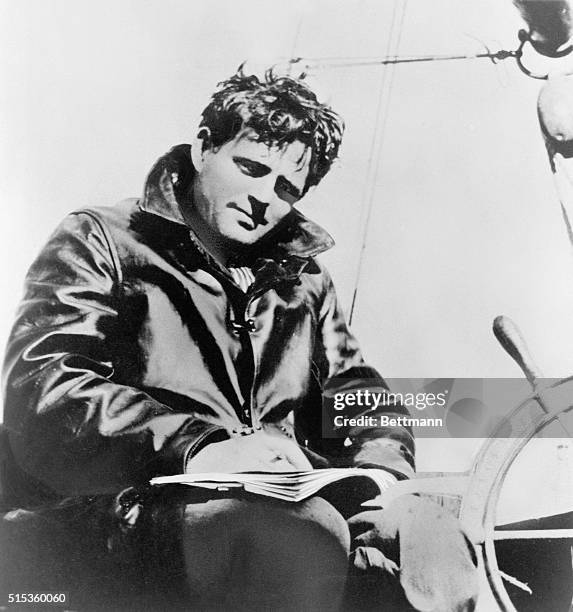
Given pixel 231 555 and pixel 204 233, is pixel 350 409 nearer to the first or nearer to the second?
pixel 231 555

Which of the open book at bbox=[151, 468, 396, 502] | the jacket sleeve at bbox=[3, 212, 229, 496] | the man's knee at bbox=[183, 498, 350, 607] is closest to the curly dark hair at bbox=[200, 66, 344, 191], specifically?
the jacket sleeve at bbox=[3, 212, 229, 496]

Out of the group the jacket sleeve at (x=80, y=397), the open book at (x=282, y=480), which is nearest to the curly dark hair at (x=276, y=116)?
the jacket sleeve at (x=80, y=397)

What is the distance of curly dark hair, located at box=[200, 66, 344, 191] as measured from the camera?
220cm

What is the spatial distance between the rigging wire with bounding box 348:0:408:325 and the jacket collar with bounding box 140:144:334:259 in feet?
0.46

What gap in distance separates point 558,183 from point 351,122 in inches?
25.6

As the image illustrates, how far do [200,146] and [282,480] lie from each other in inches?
38.8

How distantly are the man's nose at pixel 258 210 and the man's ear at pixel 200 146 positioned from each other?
181mm

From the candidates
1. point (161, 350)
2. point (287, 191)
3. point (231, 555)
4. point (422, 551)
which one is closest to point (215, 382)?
point (161, 350)

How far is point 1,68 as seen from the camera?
2.23 meters

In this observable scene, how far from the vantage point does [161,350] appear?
83.4 inches

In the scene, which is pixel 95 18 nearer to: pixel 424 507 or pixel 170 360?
pixel 170 360

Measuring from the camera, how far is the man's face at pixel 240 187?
86.0 inches

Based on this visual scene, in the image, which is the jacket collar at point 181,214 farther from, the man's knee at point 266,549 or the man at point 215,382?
the man's knee at point 266,549

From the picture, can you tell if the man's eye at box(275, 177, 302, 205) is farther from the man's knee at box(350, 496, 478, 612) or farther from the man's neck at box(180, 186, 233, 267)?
the man's knee at box(350, 496, 478, 612)
